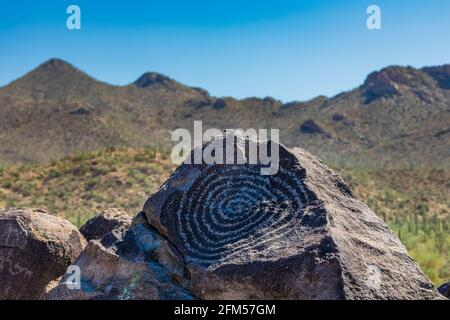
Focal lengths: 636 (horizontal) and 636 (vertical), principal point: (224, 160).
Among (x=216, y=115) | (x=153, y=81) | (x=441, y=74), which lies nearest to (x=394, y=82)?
(x=441, y=74)

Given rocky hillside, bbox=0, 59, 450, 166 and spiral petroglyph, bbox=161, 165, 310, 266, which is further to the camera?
rocky hillside, bbox=0, 59, 450, 166

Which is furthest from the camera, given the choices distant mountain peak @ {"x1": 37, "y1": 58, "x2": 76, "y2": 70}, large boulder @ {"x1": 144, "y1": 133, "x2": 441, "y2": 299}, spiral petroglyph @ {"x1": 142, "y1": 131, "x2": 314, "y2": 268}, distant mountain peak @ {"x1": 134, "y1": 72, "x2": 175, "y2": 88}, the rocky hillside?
distant mountain peak @ {"x1": 134, "y1": 72, "x2": 175, "y2": 88}

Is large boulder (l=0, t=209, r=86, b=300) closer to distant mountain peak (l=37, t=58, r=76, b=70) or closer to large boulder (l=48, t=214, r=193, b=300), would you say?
large boulder (l=48, t=214, r=193, b=300)

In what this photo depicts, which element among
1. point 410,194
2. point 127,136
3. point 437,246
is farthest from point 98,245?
point 127,136

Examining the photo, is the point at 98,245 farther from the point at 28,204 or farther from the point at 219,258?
the point at 28,204

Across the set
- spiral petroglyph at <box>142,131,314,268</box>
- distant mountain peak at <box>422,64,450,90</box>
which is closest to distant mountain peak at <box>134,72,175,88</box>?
distant mountain peak at <box>422,64,450,90</box>

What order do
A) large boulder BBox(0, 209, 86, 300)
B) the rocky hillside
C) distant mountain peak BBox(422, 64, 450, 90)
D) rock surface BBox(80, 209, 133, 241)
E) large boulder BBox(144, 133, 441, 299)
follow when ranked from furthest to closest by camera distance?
distant mountain peak BBox(422, 64, 450, 90) < the rocky hillside < rock surface BBox(80, 209, 133, 241) < large boulder BBox(0, 209, 86, 300) < large boulder BBox(144, 133, 441, 299)
